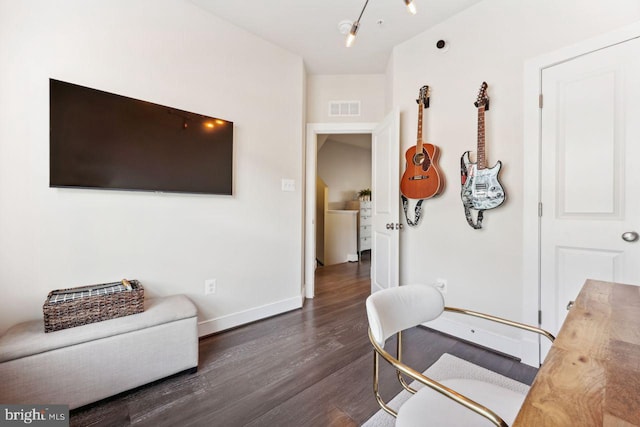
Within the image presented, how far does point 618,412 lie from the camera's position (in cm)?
41

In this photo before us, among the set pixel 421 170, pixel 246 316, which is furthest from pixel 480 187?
pixel 246 316

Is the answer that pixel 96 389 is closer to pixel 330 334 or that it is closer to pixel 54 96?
pixel 330 334

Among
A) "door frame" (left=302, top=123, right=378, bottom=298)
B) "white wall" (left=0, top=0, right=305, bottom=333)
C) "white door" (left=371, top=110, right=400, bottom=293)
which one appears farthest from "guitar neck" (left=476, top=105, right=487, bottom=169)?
"white wall" (left=0, top=0, right=305, bottom=333)

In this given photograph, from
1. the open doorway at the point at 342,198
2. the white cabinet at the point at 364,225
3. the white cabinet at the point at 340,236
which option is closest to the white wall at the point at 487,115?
the open doorway at the point at 342,198

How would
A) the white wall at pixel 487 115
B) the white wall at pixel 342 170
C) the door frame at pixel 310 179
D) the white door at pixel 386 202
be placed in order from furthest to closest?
the white wall at pixel 342 170 → the door frame at pixel 310 179 → the white door at pixel 386 202 → the white wall at pixel 487 115

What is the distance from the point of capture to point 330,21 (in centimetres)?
222

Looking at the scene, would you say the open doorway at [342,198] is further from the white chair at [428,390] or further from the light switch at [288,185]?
the white chair at [428,390]

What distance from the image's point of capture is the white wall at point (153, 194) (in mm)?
1463

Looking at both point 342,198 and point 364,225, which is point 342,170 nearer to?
point 342,198

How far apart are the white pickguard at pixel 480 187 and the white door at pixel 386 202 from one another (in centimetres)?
57

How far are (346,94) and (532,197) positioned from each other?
2.18 metres

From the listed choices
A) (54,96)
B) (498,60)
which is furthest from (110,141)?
(498,60)

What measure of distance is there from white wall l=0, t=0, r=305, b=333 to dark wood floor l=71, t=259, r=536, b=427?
0.44 meters

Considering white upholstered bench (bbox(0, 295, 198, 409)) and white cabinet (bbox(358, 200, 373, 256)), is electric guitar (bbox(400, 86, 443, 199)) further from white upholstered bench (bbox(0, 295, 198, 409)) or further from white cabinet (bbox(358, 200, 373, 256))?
white cabinet (bbox(358, 200, 373, 256))
